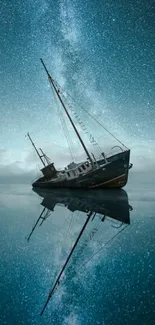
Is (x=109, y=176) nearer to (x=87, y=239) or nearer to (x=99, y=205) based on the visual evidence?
(x=99, y=205)

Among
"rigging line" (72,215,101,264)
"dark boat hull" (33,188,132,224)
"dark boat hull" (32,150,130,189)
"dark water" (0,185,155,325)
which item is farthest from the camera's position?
"dark boat hull" (32,150,130,189)

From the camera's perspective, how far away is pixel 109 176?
113ft

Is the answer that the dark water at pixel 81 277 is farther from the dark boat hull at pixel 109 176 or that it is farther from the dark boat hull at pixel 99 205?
the dark boat hull at pixel 109 176

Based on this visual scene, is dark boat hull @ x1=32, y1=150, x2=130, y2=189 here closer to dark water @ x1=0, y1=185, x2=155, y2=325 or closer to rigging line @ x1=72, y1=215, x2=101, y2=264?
rigging line @ x1=72, y1=215, x2=101, y2=264

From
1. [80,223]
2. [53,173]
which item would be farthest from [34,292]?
[53,173]

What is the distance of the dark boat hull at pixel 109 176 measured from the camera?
109ft

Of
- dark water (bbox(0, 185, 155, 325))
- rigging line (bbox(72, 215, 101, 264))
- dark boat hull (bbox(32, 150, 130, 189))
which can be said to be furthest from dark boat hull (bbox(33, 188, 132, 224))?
dark boat hull (bbox(32, 150, 130, 189))

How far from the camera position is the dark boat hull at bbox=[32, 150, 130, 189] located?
3322 centimetres

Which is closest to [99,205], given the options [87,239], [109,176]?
[87,239]

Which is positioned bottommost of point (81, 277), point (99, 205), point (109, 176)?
point (99, 205)

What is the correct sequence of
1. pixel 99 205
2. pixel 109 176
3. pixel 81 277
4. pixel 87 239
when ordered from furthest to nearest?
pixel 109 176
pixel 99 205
pixel 87 239
pixel 81 277

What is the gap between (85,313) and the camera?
4.08 m

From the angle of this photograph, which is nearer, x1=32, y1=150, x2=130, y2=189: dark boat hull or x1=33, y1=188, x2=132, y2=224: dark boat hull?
x1=33, y1=188, x2=132, y2=224: dark boat hull

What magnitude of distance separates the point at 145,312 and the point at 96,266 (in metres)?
2.16
